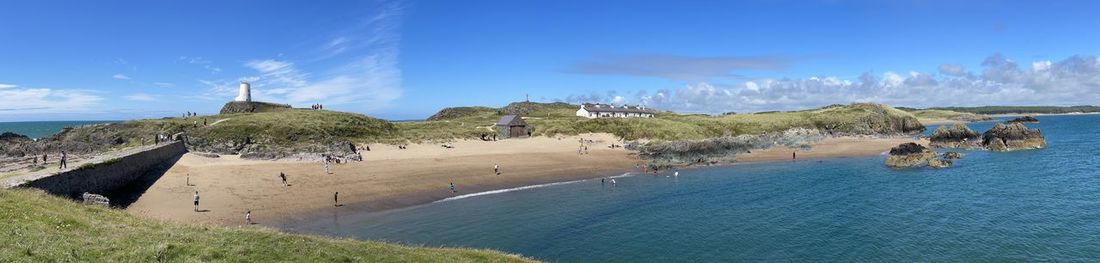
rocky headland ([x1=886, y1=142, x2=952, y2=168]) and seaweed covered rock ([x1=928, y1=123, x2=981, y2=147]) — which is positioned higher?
seaweed covered rock ([x1=928, y1=123, x2=981, y2=147])

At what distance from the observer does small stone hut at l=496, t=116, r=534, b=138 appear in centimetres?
9362

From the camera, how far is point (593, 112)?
139 metres

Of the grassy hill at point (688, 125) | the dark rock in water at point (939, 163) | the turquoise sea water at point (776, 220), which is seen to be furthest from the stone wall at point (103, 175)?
the dark rock in water at point (939, 163)

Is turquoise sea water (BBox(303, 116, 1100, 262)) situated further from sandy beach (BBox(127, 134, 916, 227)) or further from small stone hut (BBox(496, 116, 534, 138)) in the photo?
small stone hut (BBox(496, 116, 534, 138))

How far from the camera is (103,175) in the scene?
3766cm

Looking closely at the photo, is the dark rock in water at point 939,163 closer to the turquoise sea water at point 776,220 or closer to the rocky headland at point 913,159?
the rocky headland at point 913,159

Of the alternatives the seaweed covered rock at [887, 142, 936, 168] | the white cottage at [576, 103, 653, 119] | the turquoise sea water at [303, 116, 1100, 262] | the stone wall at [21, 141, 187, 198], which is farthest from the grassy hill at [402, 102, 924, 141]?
the turquoise sea water at [303, 116, 1100, 262]

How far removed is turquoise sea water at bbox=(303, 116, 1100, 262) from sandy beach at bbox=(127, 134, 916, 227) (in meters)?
4.63

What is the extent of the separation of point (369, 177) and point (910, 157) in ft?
→ 204

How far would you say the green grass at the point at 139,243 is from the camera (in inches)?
574

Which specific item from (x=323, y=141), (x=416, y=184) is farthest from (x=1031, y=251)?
(x=323, y=141)

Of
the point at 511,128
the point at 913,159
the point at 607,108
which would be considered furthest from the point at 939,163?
the point at 607,108

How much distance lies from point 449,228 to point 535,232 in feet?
18.3

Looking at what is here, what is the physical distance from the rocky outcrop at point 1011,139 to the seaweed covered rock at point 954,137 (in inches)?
116
